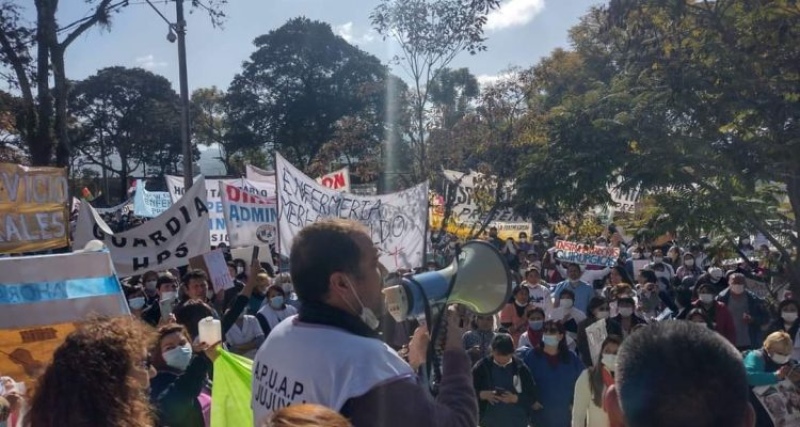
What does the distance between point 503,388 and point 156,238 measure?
444cm

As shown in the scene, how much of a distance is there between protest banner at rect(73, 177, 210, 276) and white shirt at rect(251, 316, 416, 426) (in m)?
6.61

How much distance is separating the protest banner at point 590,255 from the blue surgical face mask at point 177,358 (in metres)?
9.57

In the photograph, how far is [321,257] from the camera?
7.30 ft

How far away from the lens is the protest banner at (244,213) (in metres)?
10.7

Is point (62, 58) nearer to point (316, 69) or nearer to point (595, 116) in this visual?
point (595, 116)

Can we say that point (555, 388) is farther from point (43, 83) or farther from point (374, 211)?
point (43, 83)

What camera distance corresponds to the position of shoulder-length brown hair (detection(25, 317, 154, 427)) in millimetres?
1919

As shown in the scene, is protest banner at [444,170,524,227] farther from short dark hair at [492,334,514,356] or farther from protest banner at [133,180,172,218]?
protest banner at [133,180,172,218]

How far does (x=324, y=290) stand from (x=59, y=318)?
350cm

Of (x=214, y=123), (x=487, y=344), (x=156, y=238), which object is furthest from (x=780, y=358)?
(x=214, y=123)

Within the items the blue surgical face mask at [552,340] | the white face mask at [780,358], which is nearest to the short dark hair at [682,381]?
the white face mask at [780,358]

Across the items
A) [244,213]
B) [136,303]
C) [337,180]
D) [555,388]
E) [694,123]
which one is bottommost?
[555,388]

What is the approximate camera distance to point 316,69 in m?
46.9

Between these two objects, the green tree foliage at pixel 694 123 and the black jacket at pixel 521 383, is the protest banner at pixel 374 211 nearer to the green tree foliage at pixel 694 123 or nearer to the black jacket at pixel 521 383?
the green tree foliage at pixel 694 123
